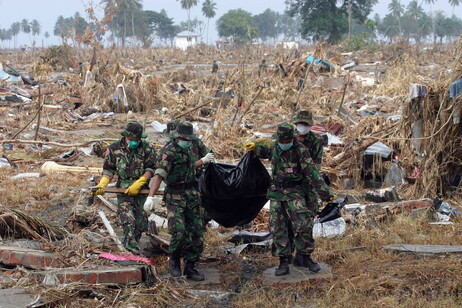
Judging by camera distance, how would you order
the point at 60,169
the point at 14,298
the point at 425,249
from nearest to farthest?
the point at 14,298 → the point at 425,249 → the point at 60,169

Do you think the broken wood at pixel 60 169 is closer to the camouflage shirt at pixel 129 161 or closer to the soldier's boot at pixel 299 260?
the camouflage shirt at pixel 129 161

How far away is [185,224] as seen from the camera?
614cm

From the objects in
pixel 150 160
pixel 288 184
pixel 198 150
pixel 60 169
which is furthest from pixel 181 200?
pixel 60 169

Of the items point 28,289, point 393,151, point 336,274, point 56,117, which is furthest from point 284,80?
point 28,289

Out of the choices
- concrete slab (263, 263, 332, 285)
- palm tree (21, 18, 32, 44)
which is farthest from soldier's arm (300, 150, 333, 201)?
palm tree (21, 18, 32, 44)

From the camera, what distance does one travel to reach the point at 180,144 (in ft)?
20.0

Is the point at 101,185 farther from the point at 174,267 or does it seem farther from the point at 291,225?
the point at 291,225

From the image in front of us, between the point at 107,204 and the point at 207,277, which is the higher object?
the point at 107,204

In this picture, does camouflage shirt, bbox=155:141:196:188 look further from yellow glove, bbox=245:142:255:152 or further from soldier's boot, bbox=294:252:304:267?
soldier's boot, bbox=294:252:304:267

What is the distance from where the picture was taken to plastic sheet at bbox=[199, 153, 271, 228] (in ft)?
21.7

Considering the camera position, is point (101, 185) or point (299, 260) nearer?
point (299, 260)

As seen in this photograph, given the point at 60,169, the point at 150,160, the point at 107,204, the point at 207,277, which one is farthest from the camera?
the point at 60,169

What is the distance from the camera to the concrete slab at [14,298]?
4656 mm

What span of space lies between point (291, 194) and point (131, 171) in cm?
174
